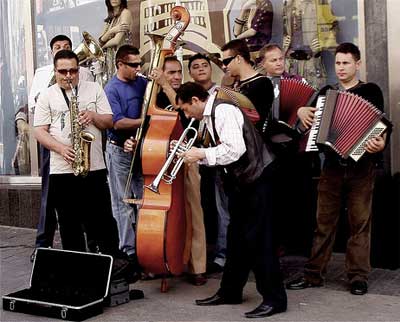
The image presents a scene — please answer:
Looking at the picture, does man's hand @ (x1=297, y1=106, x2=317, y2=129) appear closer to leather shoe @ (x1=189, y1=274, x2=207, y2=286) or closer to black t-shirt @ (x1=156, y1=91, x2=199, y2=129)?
black t-shirt @ (x1=156, y1=91, x2=199, y2=129)

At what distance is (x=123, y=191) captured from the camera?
6012 mm

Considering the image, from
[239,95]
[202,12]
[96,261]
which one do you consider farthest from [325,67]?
[96,261]

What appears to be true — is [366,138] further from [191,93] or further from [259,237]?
[191,93]

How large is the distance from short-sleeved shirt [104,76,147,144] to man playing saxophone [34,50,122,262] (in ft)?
1.45

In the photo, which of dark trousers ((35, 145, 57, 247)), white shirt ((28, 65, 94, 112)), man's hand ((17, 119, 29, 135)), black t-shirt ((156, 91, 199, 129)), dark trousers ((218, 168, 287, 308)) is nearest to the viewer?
dark trousers ((218, 168, 287, 308))

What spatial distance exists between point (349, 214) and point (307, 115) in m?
0.79

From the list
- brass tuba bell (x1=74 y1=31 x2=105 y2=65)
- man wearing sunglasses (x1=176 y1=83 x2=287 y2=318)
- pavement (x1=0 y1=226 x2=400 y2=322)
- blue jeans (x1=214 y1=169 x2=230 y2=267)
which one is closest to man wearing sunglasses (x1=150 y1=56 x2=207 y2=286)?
pavement (x1=0 y1=226 x2=400 y2=322)

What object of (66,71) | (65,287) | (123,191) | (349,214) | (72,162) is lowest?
(65,287)

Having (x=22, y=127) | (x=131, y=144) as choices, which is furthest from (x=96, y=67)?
(x=131, y=144)

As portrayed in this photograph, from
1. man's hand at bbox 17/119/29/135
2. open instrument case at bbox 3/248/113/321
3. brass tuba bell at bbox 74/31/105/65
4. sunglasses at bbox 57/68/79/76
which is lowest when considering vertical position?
open instrument case at bbox 3/248/113/321

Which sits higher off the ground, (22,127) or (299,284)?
(22,127)

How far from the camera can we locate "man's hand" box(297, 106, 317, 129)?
16.4ft

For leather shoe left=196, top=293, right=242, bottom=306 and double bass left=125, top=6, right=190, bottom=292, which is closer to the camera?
leather shoe left=196, top=293, right=242, bottom=306

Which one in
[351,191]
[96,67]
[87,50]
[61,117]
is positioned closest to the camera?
[351,191]
